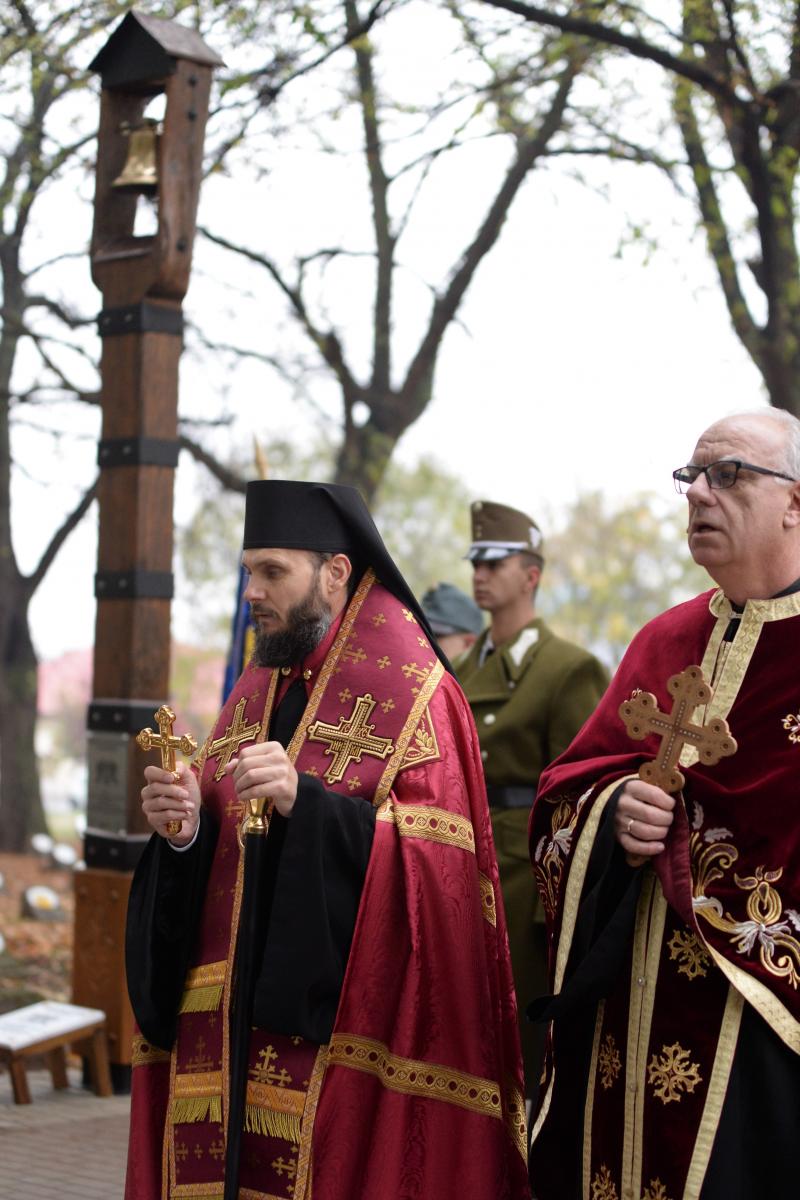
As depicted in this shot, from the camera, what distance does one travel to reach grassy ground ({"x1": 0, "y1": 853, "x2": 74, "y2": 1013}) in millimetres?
10773

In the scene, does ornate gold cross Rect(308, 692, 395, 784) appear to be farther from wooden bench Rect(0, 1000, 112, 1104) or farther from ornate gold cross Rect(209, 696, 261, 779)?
wooden bench Rect(0, 1000, 112, 1104)

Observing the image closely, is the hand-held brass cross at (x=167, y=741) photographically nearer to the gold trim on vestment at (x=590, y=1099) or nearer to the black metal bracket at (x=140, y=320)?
the gold trim on vestment at (x=590, y=1099)

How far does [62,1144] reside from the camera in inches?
263

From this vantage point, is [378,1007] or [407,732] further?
[407,732]

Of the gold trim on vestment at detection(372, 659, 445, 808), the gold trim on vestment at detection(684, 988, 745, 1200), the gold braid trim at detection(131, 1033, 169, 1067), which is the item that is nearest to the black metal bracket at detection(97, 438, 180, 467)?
the gold trim on vestment at detection(372, 659, 445, 808)

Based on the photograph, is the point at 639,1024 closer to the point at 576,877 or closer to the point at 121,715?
the point at 576,877

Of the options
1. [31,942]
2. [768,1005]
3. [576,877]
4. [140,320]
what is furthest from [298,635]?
[31,942]

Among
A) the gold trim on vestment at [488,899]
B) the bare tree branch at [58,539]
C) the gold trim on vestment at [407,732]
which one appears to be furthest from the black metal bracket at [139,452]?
the bare tree branch at [58,539]

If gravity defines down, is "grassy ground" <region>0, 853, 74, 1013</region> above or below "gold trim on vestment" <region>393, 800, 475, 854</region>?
below

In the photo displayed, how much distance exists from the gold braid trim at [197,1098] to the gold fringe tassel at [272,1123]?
0.43 feet

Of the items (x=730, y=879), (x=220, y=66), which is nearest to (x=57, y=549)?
(x=220, y=66)

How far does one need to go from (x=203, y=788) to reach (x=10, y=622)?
480 inches

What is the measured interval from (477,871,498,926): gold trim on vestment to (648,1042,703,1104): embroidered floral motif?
0.70 metres

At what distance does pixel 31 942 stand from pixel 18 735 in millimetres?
4103
